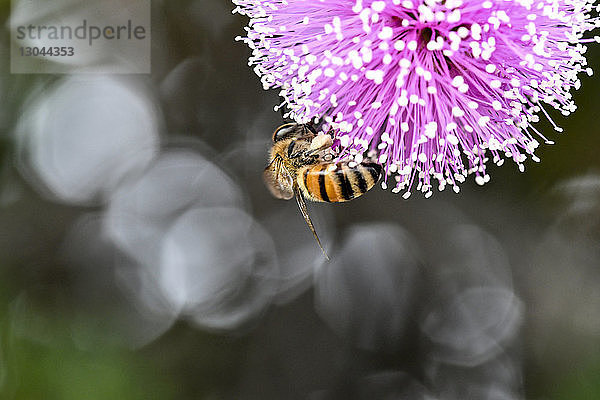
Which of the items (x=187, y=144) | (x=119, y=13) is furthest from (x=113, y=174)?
(x=119, y=13)

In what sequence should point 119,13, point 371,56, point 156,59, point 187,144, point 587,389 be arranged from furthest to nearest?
point 187,144 < point 156,59 < point 119,13 < point 587,389 < point 371,56

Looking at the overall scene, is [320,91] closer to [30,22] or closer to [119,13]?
[119,13]

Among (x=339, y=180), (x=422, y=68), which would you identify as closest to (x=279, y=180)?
(x=339, y=180)

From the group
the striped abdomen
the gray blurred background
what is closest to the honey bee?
the striped abdomen

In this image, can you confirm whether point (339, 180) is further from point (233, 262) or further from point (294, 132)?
point (233, 262)

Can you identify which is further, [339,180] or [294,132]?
[294,132]

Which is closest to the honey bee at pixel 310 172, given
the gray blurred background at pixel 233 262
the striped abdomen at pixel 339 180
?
the striped abdomen at pixel 339 180
